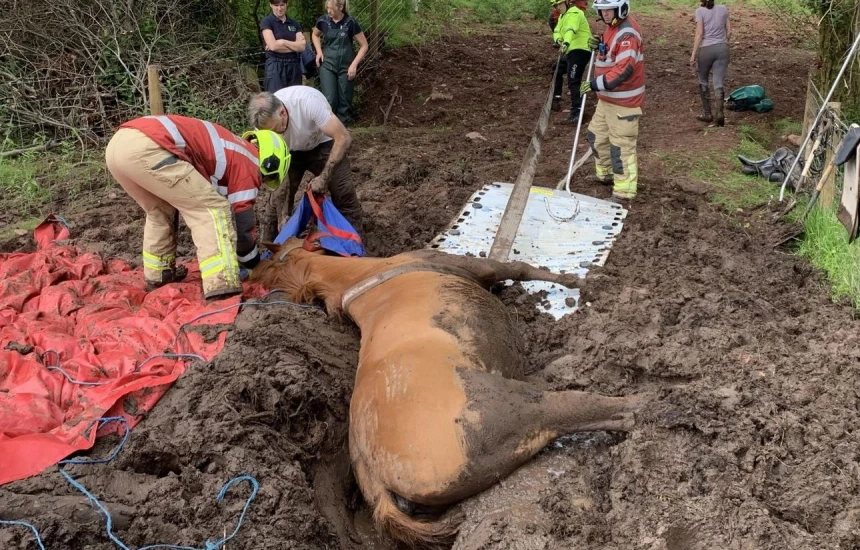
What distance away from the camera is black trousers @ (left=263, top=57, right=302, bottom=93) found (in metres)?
7.76

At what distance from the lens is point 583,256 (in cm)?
493

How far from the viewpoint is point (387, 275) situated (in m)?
3.94

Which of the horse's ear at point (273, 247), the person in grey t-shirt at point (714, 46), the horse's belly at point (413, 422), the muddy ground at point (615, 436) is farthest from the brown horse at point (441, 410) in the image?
the person in grey t-shirt at point (714, 46)

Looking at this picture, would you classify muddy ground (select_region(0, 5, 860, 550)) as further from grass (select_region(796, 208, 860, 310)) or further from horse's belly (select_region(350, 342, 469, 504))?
horse's belly (select_region(350, 342, 469, 504))

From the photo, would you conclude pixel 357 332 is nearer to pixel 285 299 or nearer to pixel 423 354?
pixel 285 299

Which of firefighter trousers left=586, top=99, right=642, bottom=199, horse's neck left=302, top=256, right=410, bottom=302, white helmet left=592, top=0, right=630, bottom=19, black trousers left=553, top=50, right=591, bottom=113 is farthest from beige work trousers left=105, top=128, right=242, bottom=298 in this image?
black trousers left=553, top=50, right=591, bottom=113

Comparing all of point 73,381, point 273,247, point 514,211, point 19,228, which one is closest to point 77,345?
point 73,381

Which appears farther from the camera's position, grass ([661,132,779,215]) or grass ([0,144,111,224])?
grass ([0,144,111,224])

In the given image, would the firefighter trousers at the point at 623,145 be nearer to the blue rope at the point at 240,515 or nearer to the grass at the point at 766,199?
the grass at the point at 766,199

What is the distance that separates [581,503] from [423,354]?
0.93 m

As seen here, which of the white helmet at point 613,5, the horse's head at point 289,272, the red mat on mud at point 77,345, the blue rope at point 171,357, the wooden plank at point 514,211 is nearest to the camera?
the red mat on mud at point 77,345

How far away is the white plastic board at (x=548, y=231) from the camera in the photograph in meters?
4.84

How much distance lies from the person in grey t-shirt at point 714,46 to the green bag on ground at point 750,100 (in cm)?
73

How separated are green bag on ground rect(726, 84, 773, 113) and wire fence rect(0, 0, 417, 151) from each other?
252 inches
